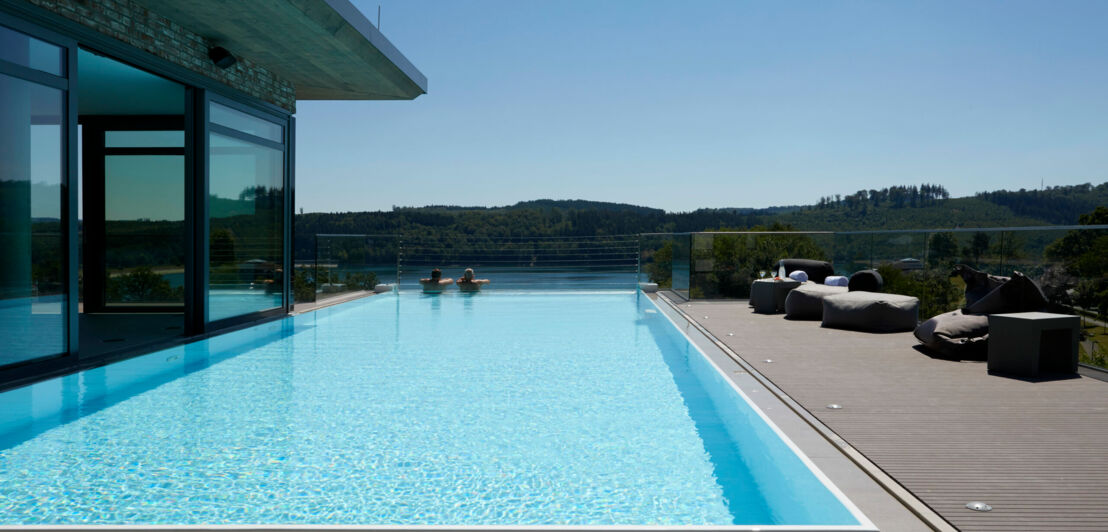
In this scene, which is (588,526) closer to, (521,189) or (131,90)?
(131,90)

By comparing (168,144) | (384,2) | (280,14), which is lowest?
(168,144)

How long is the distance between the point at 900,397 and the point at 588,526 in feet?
7.96

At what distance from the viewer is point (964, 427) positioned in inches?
128

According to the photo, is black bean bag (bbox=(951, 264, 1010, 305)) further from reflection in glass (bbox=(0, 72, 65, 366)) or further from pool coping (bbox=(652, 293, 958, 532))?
reflection in glass (bbox=(0, 72, 65, 366))

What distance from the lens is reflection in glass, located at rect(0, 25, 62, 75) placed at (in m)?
4.30

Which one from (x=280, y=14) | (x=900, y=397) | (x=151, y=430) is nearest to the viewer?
(x=151, y=430)

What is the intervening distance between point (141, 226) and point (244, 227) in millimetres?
1886

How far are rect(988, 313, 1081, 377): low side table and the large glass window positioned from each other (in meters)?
6.58

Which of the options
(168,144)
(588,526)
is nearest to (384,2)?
(168,144)

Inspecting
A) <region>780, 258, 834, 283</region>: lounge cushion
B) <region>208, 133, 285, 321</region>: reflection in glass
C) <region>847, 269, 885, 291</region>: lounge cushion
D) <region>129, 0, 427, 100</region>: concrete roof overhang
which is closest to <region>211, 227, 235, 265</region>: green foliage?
<region>208, 133, 285, 321</region>: reflection in glass

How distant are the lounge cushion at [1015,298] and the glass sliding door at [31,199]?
652 cm

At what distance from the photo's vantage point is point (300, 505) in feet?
8.46

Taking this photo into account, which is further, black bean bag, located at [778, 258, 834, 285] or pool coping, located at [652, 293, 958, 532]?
black bean bag, located at [778, 258, 834, 285]

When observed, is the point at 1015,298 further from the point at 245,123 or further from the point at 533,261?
the point at 533,261
